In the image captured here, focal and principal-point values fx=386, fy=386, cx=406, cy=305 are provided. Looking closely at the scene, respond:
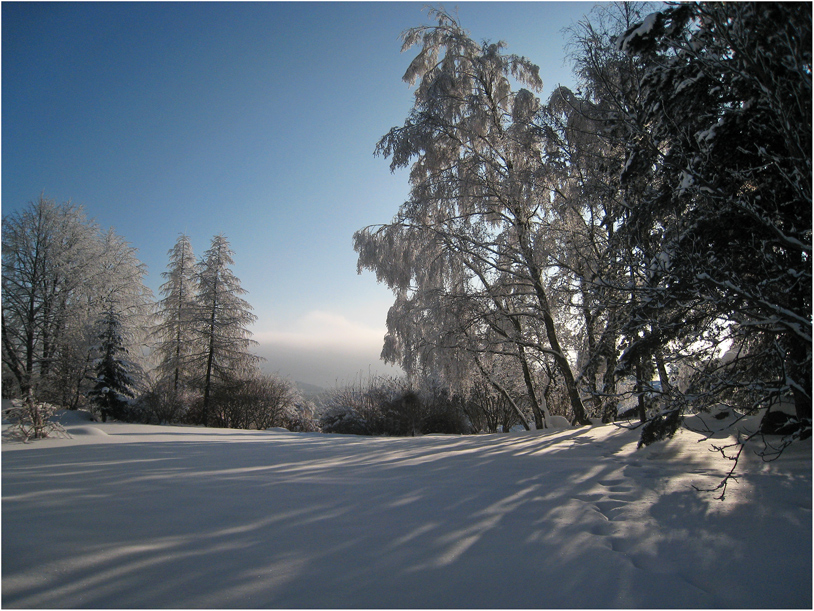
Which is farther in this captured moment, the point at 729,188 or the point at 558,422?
the point at 558,422

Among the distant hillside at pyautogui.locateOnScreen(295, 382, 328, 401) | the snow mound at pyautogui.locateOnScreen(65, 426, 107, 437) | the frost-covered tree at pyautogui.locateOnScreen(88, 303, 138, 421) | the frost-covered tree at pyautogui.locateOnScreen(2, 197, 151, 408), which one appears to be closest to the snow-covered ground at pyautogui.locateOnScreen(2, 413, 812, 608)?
the snow mound at pyautogui.locateOnScreen(65, 426, 107, 437)

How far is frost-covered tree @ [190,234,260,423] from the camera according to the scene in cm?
1588

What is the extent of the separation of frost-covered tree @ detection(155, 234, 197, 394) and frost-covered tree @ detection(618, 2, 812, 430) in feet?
52.7

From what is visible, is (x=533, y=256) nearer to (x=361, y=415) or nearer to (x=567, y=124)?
(x=567, y=124)

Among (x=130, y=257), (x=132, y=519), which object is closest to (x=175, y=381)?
(x=130, y=257)

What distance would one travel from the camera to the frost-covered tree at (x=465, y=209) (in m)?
7.73

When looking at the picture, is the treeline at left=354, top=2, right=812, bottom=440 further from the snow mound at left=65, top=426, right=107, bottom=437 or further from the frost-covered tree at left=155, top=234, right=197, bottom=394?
the frost-covered tree at left=155, top=234, right=197, bottom=394

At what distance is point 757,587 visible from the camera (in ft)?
5.08

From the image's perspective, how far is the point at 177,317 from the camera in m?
18.1

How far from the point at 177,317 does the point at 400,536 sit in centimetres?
1946

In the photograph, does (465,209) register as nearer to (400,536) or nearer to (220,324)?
(400,536)

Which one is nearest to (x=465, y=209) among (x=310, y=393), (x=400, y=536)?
(x=400, y=536)

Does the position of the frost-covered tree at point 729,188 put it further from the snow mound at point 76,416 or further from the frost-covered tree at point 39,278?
the frost-covered tree at point 39,278

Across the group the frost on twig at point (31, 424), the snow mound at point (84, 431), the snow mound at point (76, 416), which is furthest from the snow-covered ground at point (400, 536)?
the snow mound at point (76, 416)
